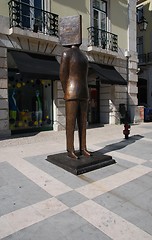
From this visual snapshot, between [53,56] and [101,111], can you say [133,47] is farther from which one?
[53,56]

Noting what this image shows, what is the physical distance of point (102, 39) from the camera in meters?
13.4

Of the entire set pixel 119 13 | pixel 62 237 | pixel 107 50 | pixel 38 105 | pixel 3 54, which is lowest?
pixel 62 237

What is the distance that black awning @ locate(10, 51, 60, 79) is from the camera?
881 centimetres

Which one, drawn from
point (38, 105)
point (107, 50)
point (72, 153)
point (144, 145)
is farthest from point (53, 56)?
point (72, 153)

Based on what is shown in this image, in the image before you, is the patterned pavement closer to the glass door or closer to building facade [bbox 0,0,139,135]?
building facade [bbox 0,0,139,135]

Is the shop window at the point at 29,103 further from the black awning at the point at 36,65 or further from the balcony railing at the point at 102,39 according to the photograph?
the balcony railing at the point at 102,39

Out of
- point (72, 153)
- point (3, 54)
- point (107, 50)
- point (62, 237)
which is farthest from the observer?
point (107, 50)

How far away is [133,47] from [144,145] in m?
9.64

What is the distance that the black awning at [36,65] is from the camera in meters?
8.81

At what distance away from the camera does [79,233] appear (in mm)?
2693

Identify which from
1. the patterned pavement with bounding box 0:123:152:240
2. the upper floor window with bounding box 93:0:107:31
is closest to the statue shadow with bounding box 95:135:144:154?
the patterned pavement with bounding box 0:123:152:240

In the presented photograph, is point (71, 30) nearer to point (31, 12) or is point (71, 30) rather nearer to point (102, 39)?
point (31, 12)

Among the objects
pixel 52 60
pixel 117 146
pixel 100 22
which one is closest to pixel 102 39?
pixel 100 22

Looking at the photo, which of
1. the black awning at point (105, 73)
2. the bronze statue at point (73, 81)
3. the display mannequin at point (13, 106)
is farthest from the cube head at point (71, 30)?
the black awning at point (105, 73)
